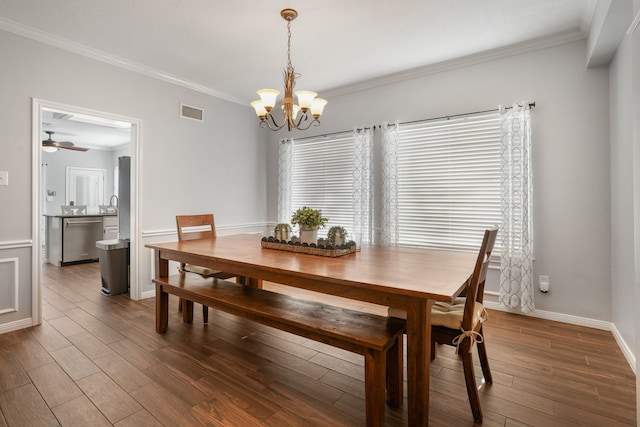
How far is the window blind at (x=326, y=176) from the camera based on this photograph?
436 centimetres

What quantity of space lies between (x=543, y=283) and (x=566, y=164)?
1127mm

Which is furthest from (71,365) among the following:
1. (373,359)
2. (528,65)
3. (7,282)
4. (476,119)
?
(528,65)

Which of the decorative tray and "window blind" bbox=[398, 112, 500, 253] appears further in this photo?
"window blind" bbox=[398, 112, 500, 253]

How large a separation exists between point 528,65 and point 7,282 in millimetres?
5183

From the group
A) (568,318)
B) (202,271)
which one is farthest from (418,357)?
(568,318)

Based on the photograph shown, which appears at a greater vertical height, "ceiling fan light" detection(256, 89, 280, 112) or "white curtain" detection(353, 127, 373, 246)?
"ceiling fan light" detection(256, 89, 280, 112)

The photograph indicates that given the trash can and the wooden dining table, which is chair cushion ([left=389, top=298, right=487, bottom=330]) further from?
the trash can

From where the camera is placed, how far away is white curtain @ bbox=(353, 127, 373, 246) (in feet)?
13.3

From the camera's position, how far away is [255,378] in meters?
2.05

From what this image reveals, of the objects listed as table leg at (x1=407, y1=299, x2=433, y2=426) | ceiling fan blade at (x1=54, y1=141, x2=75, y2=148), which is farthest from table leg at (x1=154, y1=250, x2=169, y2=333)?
ceiling fan blade at (x1=54, y1=141, x2=75, y2=148)

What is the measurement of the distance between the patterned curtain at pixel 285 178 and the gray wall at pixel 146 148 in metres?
0.43

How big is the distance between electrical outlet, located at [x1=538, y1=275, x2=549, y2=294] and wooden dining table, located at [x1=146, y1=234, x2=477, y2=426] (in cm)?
150

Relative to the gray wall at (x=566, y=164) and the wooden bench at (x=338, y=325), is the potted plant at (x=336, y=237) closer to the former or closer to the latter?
the wooden bench at (x=338, y=325)

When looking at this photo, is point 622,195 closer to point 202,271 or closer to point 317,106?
point 317,106
